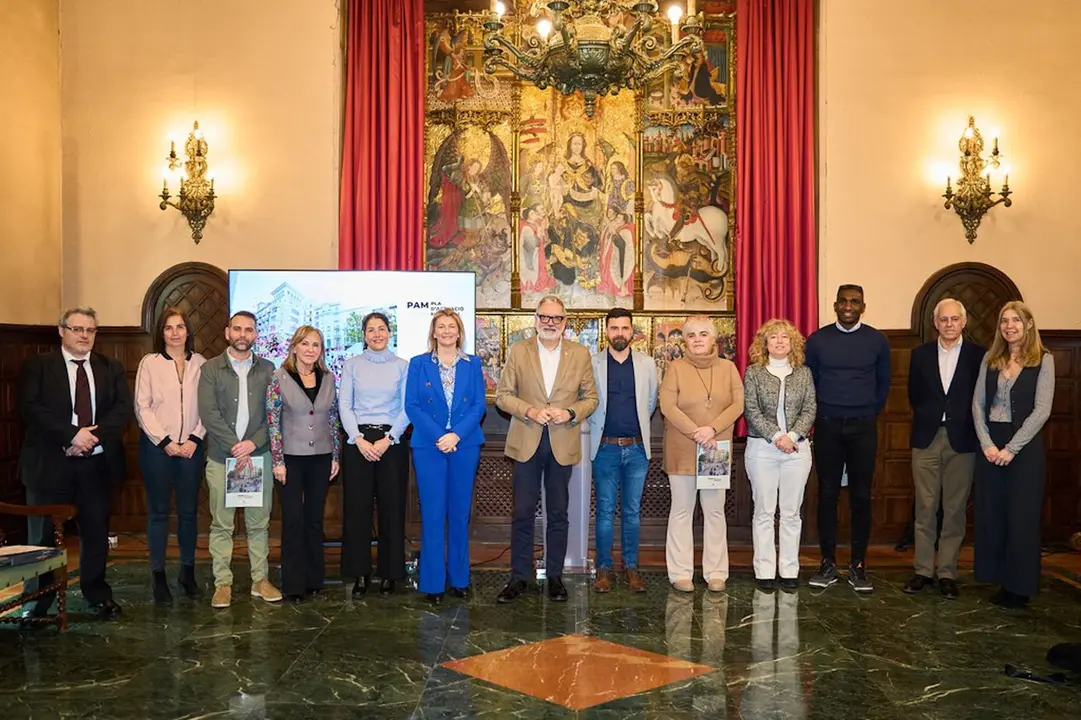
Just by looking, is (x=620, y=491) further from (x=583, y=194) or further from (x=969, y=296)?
(x=969, y=296)

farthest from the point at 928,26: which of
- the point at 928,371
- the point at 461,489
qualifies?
the point at 461,489

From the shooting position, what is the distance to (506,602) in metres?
5.28

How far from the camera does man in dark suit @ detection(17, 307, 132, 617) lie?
4867 millimetres

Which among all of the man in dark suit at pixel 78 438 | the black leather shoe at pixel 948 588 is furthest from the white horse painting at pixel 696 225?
the man in dark suit at pixel 78 438

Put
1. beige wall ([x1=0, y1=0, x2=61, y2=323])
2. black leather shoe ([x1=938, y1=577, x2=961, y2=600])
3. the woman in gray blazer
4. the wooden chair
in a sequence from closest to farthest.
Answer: the wooden chair, the woman in gray blazer, black leather shoe ([x1=938, y1=577, x2=961, y2=600]), beige wall ([x1=0, y1=0, x2=61, y2=323])

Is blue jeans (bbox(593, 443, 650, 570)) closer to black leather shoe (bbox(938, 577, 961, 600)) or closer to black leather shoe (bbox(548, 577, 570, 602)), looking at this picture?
black leather shoe (bbox(548, 577, 570, 602))

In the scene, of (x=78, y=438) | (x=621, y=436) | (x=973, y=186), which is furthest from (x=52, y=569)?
(x=973, y=186)

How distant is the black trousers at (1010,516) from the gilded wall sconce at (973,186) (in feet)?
8.70

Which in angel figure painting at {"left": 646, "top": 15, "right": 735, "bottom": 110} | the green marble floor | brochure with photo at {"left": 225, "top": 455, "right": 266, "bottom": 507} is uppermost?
angel figure painting at {"left": 646, "top": 15, "right": 735, "bottom": 110}

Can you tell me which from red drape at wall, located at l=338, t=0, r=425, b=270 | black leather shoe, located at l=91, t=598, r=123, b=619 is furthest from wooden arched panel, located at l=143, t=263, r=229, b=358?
black leather shoe, located at l=91, t=598, r=123, b=619

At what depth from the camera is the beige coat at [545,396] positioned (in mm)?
5402

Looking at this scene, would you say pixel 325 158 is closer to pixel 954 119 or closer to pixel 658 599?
pixel 658 599

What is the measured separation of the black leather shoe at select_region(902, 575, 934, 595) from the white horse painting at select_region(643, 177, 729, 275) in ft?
9.92

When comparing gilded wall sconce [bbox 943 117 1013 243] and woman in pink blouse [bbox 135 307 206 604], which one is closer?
woman in pink blouse [bbox 135 307 206 604]
